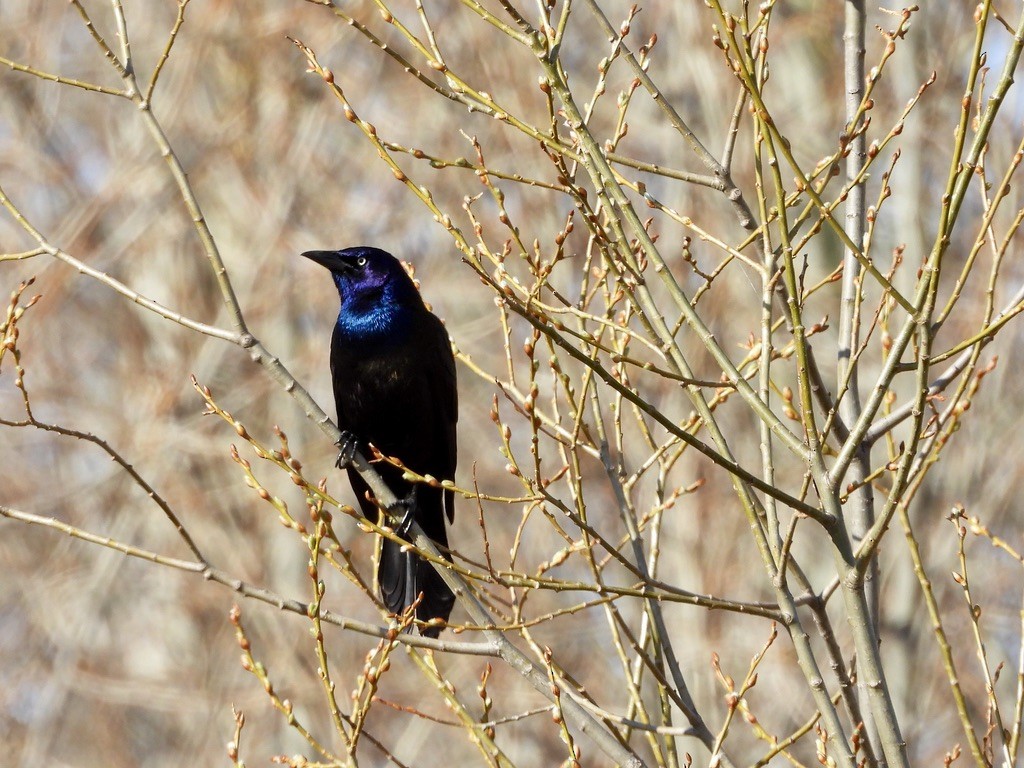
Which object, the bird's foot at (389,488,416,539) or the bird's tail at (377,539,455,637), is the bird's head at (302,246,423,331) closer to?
the bird's foot at (389,488,416,539)

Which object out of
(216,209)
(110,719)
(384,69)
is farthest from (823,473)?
(110,719)

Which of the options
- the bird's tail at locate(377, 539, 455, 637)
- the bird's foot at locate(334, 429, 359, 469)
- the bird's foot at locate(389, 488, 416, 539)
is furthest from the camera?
the bird's tail at locate(377, 539, 455, 637)

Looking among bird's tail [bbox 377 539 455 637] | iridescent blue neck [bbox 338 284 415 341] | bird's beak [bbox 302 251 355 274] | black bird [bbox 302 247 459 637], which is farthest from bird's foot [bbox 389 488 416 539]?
bird's beak [bbox 302 251 355 274]

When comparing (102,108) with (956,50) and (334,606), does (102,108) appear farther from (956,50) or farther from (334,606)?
(956,50)

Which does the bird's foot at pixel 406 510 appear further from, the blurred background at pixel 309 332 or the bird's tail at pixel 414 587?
the blurred background at pixel 309 332

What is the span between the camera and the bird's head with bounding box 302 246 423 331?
4.91 meters

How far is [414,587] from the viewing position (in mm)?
A: 4520

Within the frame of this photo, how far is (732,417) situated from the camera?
9.56m

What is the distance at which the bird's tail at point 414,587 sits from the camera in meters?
4.48

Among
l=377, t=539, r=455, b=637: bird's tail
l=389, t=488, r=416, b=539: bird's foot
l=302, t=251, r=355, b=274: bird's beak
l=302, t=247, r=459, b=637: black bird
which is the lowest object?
l=377, t=539, r=455, b=637: bird's tail

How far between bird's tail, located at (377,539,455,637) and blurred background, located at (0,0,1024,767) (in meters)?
4.05

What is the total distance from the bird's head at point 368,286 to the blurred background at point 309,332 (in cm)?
383

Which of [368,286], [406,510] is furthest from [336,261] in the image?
[406,510]

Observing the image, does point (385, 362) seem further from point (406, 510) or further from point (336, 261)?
point (406, 510)
